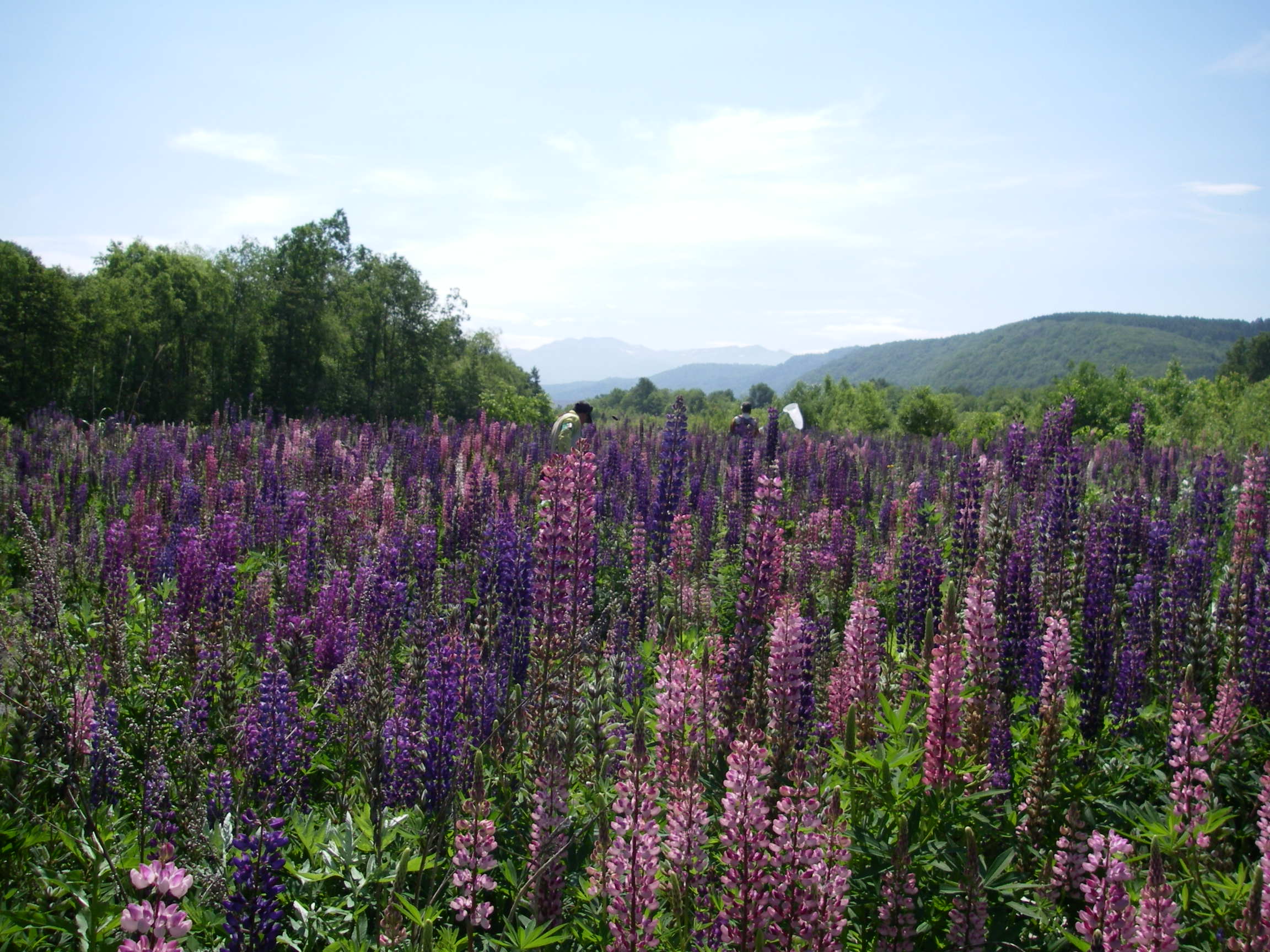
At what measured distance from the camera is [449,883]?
11.1ft

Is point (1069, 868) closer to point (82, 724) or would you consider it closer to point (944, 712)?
point (944, 712)

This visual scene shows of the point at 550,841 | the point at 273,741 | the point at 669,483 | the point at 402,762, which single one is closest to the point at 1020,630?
the point at 550,841

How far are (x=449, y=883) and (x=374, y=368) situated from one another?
147ft

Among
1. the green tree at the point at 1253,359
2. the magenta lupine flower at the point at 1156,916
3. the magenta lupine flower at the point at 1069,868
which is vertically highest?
the green tree at the point at 1253,359

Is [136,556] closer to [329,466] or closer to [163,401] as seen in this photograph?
[329,466]

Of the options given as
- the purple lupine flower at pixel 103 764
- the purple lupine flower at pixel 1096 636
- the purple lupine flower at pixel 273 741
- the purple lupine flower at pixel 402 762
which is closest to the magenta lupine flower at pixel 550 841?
the purple lupine flower at pixel 402 762

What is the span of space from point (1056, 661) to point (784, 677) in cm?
176

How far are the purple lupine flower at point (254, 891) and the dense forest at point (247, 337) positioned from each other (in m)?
29.9

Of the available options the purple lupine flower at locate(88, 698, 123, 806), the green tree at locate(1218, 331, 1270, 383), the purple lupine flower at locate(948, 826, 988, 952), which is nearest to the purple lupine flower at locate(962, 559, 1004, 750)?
the purple lupine flower at locate(948, 826, 988, 952)

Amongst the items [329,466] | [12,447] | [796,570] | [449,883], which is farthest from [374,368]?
[449,883]

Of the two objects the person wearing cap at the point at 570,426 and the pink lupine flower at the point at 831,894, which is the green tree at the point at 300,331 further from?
the pink lupine flower at the point at 831,894

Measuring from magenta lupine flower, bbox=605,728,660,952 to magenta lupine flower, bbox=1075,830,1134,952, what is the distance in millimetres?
1399

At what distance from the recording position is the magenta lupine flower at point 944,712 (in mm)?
3207

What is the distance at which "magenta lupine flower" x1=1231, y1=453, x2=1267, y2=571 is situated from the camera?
9.57 metres
